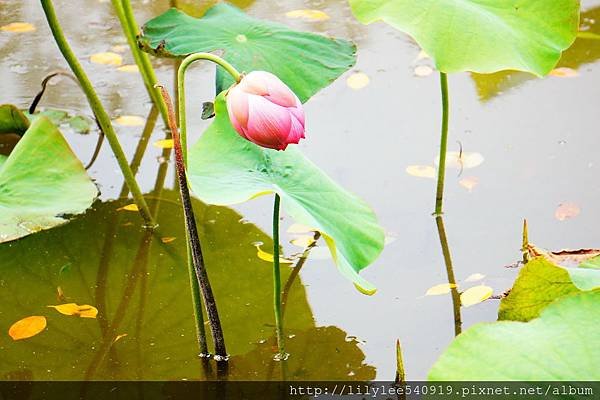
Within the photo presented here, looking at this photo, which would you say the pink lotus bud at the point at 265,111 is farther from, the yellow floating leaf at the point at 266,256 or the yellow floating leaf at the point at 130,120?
the yellow floating leaf at the point at 130,120

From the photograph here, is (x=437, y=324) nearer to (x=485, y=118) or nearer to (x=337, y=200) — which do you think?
(x=337, y=200)

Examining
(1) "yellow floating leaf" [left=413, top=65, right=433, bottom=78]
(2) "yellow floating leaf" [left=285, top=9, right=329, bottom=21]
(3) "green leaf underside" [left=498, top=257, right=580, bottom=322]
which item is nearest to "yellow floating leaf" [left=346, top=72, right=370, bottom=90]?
(1) "yellow floating leaf" [left=413, top=65, right=433, bottom=78]

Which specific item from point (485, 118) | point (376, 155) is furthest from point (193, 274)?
point (485, 118)

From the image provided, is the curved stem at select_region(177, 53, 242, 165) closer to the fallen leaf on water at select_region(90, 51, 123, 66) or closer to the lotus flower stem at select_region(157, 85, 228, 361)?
the lotus flower stem at select_region(157, 85, 228, 361)

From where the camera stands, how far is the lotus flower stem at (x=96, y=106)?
1.73 meters

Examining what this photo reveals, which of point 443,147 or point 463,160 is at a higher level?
point 443,147

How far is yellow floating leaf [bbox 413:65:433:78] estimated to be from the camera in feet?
8.56

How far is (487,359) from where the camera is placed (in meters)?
1.11

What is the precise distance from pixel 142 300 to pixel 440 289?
2.05 feet

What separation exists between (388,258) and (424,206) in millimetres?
226

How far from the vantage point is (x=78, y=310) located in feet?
5.82

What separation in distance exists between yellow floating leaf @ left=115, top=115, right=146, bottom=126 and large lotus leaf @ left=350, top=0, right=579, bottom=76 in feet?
3.21

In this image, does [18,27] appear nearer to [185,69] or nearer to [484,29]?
[185,69]

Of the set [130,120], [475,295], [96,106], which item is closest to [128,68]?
[130,120]
